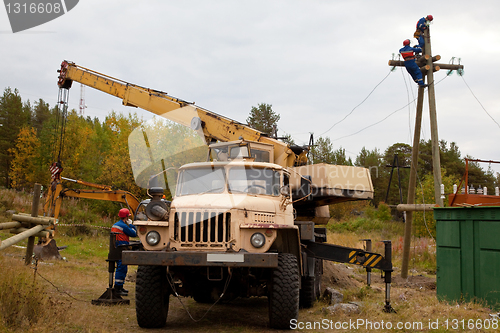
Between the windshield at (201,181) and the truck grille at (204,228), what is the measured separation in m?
1.03

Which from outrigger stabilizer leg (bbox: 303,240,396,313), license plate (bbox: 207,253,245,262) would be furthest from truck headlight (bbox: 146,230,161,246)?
outrigger stabilizer leg (bbox: 303,240,396,313)

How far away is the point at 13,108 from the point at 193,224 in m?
42.0

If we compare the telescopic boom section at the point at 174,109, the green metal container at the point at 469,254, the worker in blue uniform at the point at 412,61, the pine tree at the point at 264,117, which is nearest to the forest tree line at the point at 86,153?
the pine tree at the point at 264,117

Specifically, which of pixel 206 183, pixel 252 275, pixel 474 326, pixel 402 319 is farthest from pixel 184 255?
pixel 474 326

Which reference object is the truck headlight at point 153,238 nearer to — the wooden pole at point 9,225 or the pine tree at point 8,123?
the wooden pole at point 9,225

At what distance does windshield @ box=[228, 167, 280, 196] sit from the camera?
752cm

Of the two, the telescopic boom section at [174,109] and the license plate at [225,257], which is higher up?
the telescopic boom section at [174,109]

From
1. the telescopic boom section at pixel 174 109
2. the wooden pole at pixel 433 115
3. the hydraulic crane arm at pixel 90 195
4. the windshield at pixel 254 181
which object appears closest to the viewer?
the windshield at pixel 254 181

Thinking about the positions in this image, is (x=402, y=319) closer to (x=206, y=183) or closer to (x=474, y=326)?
(x=474, y=326)

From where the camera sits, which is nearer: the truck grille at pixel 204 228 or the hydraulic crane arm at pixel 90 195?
the truck grille at pixel 204 228

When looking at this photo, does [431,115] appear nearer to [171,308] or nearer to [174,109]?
[174,109]

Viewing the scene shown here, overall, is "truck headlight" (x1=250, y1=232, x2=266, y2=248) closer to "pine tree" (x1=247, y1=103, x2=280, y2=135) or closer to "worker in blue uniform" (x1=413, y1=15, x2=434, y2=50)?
"worker in blue uniform" (x1=413, y1=15, x2=434, y2=50)

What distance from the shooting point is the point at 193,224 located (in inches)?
254

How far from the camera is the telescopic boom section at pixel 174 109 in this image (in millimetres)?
11648
